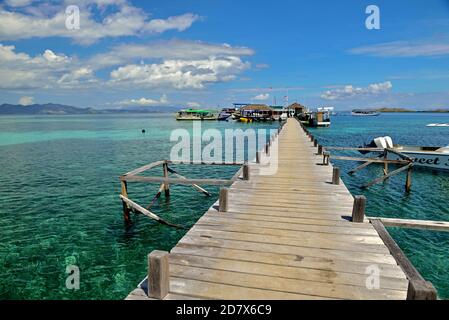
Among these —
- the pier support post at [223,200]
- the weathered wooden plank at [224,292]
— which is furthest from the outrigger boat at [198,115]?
the weathered wooden plank at [224,292]

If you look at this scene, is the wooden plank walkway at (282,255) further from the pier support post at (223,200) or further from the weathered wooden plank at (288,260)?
the pier support post at (223,200)

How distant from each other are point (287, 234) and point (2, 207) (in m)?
14.9

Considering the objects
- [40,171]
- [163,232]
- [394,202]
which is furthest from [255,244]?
[40,171]

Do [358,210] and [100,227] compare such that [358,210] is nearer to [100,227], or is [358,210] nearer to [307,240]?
[307,240]

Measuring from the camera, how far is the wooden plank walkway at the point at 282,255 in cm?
415

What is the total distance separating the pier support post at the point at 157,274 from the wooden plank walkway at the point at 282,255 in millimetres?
178

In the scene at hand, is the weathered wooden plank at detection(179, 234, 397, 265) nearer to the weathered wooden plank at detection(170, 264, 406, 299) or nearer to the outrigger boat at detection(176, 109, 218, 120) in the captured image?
the weathered wooden plank at detection(170, 264, 406, 299)

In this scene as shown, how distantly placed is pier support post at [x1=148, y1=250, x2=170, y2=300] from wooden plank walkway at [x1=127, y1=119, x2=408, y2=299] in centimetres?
18

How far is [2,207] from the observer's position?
1380 cm

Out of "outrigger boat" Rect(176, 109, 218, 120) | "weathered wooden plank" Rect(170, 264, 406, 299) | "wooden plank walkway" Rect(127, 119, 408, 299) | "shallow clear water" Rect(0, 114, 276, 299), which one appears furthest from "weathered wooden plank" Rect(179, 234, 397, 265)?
"outrigger boat" Rect(176, 109, 218, 120)

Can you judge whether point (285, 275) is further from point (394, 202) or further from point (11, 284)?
point (394, 202)

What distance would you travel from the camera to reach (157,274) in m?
3.88
